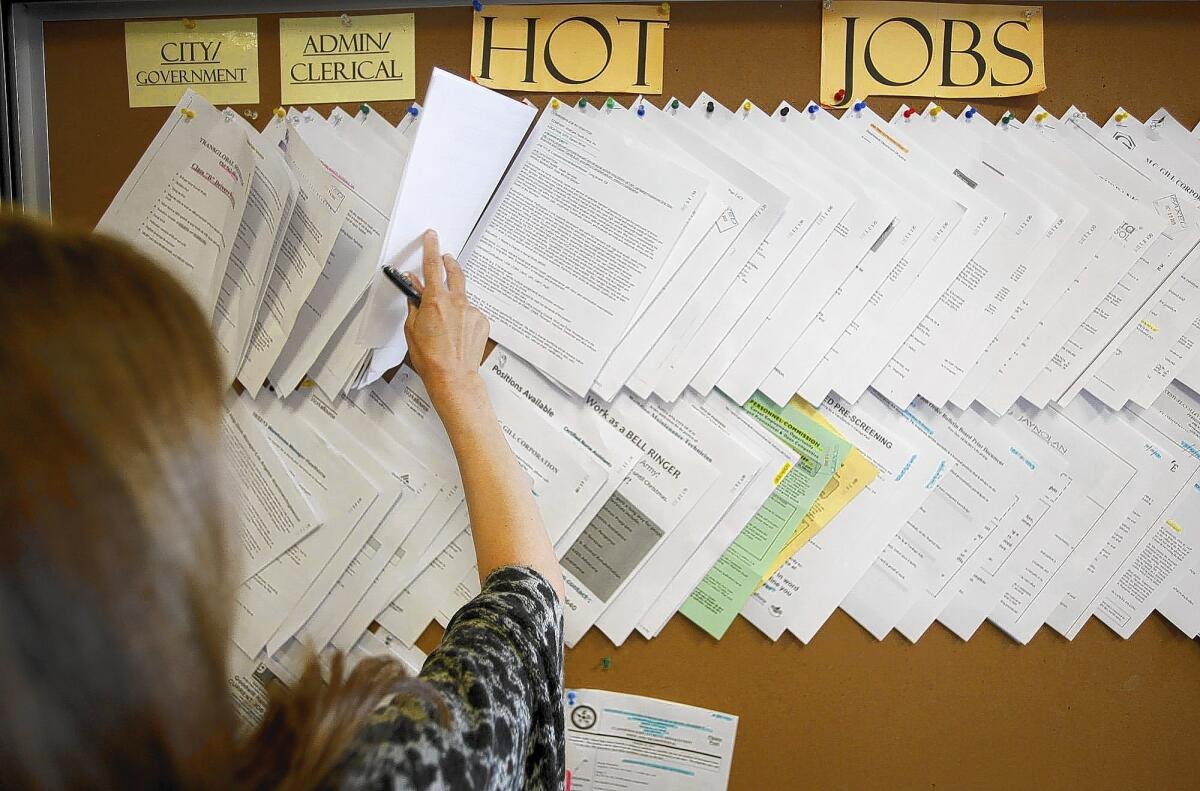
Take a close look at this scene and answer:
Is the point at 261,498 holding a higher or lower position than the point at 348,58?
lower

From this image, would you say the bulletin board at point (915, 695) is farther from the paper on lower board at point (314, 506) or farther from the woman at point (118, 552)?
the woman at point (118, 552)

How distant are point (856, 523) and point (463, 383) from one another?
47 cm

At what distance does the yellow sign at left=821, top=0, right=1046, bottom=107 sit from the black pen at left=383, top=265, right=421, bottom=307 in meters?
0.50

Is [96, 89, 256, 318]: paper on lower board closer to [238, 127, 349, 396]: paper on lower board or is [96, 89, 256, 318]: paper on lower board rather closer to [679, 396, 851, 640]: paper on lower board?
[238, 127, 349, 396]: paper on lower board

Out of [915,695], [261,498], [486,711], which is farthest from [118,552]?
[915,695]

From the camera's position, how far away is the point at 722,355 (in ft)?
2.85

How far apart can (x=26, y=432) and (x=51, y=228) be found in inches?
4.5

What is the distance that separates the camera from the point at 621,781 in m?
0.93

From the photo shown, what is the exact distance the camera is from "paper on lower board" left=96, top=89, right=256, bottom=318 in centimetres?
89

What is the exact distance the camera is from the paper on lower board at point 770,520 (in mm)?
883

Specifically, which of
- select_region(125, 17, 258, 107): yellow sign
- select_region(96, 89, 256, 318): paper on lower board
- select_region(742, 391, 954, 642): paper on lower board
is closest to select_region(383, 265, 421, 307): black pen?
select_region(96, 89, 256, 318): paper on lower board

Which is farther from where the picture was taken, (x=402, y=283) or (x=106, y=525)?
(x=402, y=283)

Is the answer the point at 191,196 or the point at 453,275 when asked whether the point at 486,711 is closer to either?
the point at 453,275

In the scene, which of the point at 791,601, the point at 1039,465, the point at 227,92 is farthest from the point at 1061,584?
the point at 227,92
